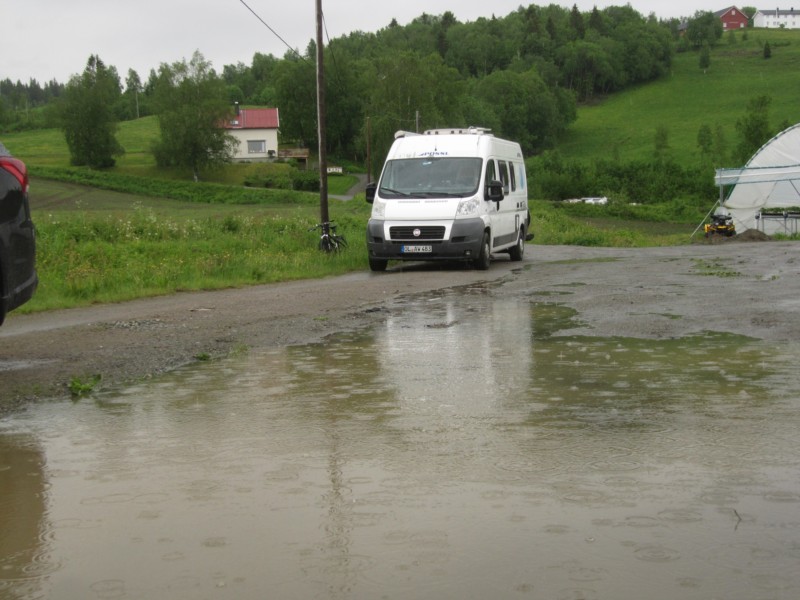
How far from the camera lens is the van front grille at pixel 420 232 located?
60.9 ft

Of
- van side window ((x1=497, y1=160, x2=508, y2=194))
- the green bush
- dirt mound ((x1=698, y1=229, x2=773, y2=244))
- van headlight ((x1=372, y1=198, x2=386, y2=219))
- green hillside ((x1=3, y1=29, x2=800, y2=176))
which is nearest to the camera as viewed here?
van headlight ((x1=372, y1=198, x2=386, y2=219))

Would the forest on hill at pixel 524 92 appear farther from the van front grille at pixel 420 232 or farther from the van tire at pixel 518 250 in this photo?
the van front grille at pixel 420 232

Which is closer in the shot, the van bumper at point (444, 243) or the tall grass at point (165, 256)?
the tall grass at point (165, 256)

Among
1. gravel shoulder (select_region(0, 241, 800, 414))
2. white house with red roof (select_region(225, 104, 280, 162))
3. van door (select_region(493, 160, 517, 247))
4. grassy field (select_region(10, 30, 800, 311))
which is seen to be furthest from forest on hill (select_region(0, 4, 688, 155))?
gravel shoulder (select_region(0, 241, 800, 414))

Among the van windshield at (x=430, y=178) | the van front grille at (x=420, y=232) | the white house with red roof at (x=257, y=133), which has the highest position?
the white house with red roof at (x=257, y=133)

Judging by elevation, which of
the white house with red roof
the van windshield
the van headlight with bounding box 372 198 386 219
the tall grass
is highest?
the white house with red roof

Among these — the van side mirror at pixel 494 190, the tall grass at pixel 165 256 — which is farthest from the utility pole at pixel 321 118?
the van side mirror at pixel 494 190

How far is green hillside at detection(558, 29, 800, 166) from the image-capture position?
113 m

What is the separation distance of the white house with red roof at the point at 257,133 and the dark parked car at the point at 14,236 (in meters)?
107

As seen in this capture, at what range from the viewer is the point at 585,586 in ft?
11.4

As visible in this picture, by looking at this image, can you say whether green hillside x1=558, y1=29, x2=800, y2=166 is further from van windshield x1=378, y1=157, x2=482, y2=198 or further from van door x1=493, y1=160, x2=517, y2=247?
van windshield x1=378, y1=157, x2=482, y2=198

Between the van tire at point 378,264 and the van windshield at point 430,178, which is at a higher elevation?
the van windshield at point 430,178

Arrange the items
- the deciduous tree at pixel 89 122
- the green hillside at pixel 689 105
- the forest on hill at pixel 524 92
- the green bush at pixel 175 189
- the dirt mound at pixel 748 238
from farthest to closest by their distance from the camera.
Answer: the green hillside at pixel 689 105 → the deciduous tree at pixel 89 122 → the forest on hill at pixel 524 92 → the green bush at pixel 175 189 → the dirt mound at pixel 748 238

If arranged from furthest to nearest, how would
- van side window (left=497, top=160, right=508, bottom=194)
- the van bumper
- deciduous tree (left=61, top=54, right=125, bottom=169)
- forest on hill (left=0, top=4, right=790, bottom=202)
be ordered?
deciduous tree (left=61, top=54, right=125, bottom=169), forest on hill (left=0, top=4, right=790, bottom=202), van side window (left=497, top=160, right=508, bottom=194), the van bumper
